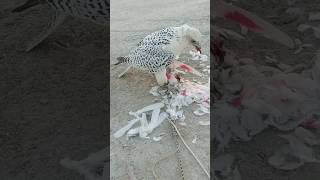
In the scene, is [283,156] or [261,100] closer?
[283,156]

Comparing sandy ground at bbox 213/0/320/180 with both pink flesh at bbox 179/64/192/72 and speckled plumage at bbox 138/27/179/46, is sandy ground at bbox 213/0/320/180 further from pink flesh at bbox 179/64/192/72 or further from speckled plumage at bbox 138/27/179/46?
speckled plumage at bbox 138/27/179/46

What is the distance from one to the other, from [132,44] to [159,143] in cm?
108

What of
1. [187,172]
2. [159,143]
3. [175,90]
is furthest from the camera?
[175,90]

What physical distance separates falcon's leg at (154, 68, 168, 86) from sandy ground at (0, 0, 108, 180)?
33 cm

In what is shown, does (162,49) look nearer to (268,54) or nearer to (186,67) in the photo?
(186,67)

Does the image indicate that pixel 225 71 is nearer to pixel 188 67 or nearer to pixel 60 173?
pixel 188 67

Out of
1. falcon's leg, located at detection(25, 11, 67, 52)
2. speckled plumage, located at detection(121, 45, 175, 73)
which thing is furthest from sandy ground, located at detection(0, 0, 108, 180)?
speckled plumage, located at detection(121, 45, 175, 73)

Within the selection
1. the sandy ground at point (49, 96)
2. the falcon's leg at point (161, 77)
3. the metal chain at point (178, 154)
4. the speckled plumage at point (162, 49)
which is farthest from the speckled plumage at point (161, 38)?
the metal chain at point (178, 154)

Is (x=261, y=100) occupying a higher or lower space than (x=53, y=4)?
lower

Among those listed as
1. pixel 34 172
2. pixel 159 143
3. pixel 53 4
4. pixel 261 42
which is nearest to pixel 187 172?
pixel 159 143

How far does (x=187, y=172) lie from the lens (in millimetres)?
2404

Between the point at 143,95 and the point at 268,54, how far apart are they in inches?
34.0

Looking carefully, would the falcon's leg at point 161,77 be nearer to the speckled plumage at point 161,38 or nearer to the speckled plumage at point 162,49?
the speckled plumage at point 162,49

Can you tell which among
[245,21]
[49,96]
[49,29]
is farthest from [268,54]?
[49,29]
